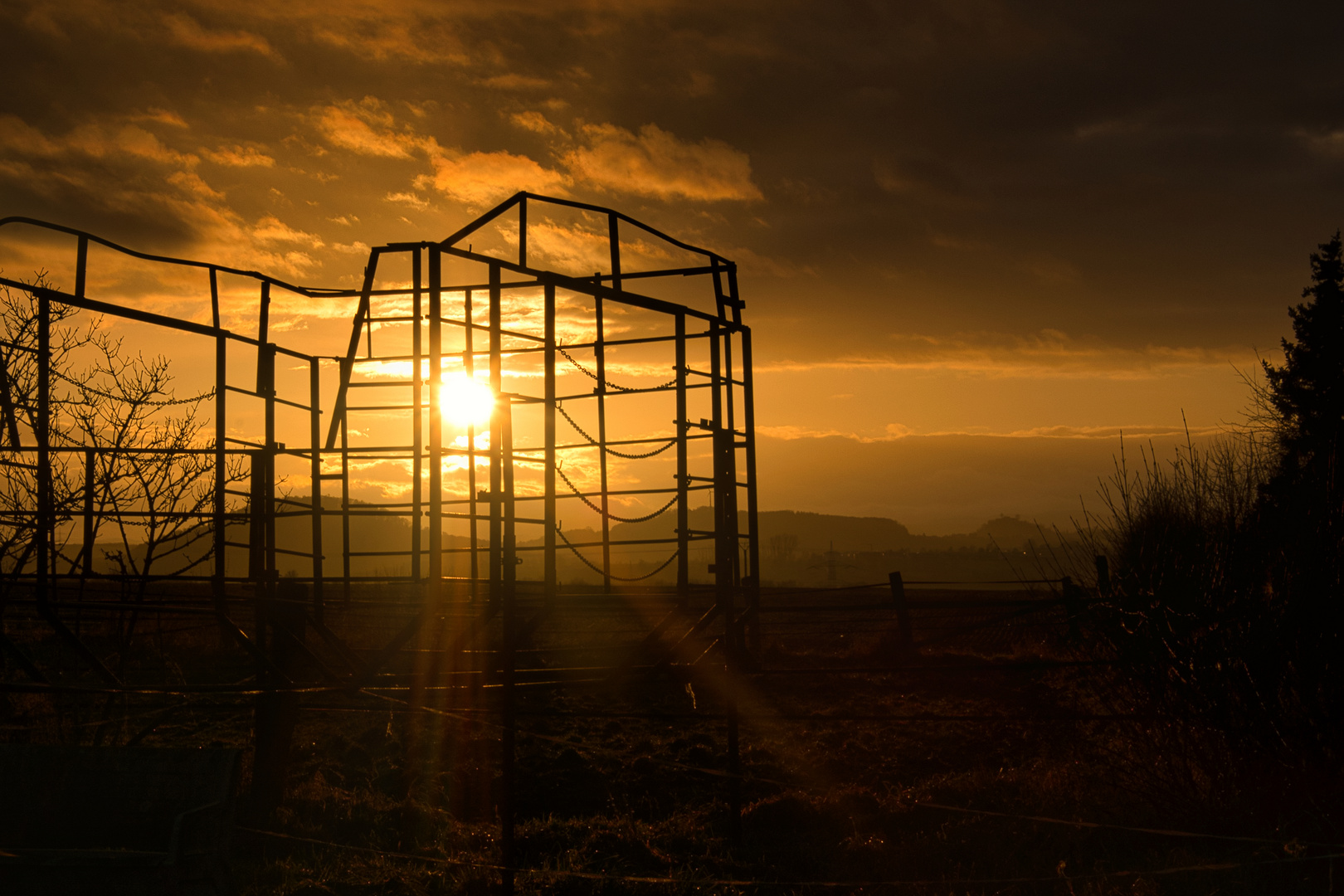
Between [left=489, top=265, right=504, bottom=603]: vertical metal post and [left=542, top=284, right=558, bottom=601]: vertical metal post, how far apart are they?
1.11 feet

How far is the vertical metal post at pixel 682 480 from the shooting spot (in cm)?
920

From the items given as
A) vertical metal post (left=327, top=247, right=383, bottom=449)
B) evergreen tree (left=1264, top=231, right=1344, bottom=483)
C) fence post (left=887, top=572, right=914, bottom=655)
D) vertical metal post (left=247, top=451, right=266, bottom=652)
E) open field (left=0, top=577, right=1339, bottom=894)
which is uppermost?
evergreen tree (left=1264, top=231, right=1344, bottom=483)

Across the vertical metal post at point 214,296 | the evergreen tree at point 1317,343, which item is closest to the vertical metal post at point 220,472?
the vertical metal post at point 214,296

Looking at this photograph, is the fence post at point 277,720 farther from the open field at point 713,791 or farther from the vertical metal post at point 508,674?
the vertical metal post at point 508,674

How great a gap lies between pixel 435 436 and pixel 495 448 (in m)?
0.45

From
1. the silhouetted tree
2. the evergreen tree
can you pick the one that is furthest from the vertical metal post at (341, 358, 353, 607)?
the evergreen tree

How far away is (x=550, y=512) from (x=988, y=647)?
51.8ft

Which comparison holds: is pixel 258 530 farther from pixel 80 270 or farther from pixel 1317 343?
pixel 1317 343

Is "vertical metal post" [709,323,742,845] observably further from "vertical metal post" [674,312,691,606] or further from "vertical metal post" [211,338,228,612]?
"vertical metal post" [211,338,228,612]

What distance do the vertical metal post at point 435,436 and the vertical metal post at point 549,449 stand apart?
76 cm

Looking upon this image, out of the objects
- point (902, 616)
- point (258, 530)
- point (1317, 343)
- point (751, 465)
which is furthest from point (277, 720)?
point (1317, 343)

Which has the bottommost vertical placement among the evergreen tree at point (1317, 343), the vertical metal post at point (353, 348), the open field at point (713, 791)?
the open field at point (713, 791)

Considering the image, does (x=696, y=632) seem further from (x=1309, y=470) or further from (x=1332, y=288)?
(x=1332, y=288)

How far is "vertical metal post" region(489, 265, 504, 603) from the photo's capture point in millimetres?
7371
